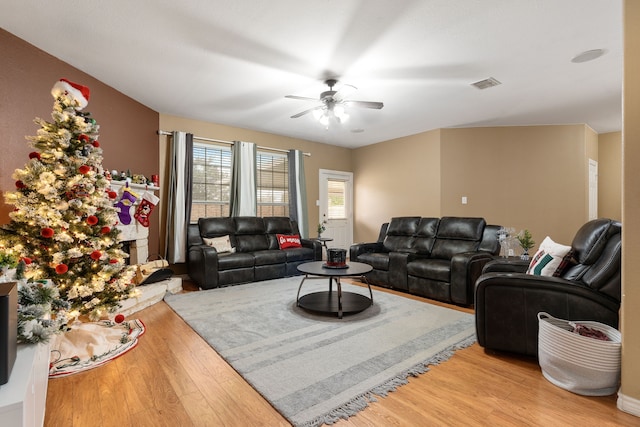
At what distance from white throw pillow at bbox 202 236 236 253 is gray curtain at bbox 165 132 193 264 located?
0.40m

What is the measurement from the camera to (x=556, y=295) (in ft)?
6.72


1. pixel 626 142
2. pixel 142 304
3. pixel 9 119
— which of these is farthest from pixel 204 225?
pixel 626 142

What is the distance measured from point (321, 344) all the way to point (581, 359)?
65.2 inches

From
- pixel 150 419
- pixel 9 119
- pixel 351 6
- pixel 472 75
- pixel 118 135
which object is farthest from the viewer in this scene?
pixel 118 135

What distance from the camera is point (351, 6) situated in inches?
88.0

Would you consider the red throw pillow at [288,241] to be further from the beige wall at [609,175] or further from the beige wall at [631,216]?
the beige wall at [609,175]

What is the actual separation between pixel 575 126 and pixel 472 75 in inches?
123

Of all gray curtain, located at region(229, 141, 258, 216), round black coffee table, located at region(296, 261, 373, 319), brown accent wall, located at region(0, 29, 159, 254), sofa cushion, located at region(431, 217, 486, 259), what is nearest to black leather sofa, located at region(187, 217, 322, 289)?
gray curtain, located at region(229, 141, 258, 216)

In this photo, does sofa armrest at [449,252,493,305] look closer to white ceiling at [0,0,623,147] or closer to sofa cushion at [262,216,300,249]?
white ceiling at [0,0,623,147]

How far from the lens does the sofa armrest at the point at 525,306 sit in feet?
6.40

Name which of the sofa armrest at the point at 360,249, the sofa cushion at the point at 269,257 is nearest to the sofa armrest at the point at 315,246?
the sofa cushion at the point at 269,257

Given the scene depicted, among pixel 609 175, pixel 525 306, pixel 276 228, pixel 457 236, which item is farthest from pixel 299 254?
pixel 609 175

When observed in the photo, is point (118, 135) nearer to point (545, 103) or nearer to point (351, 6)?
point (351, 6)

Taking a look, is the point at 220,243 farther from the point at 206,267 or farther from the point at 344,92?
the point at 344,92
